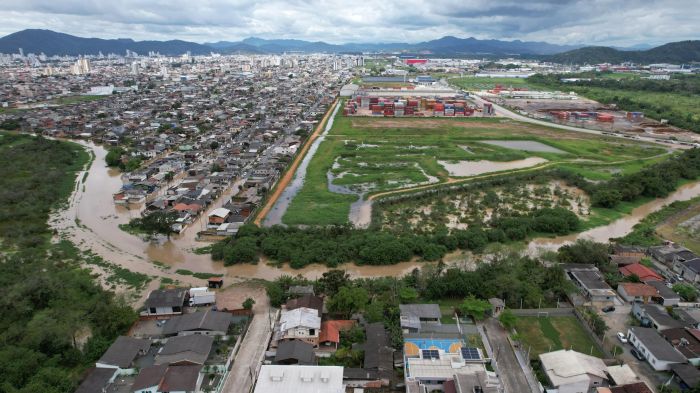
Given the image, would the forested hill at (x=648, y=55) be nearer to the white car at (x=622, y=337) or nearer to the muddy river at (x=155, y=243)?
the muddy river at (x=155, y=243)

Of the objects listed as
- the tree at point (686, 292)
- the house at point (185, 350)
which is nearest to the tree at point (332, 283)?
the house at point (185, 350)

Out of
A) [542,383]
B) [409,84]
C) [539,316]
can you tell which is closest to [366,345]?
[542,383]

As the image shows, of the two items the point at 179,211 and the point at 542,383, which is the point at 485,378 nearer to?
the point at 542,383

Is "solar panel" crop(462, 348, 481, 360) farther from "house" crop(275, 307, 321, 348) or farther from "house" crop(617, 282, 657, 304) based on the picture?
"house" crop(617, 282, 657, 304)

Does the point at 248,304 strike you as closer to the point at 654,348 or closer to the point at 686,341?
the point at 654,348

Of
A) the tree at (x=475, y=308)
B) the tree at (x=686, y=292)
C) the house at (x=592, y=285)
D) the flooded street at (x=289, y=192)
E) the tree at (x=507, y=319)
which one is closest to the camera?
the tree at (x=507, y=319)

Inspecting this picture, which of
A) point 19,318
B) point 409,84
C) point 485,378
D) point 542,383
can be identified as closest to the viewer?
point 485,378

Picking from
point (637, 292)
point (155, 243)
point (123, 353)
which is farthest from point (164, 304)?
point (637, 292)

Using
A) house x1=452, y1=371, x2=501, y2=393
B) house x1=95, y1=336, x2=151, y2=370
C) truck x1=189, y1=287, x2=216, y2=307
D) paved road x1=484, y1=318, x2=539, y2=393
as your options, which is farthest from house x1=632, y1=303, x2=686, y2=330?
house x1=95, y1=336, x2=151, y2=370
